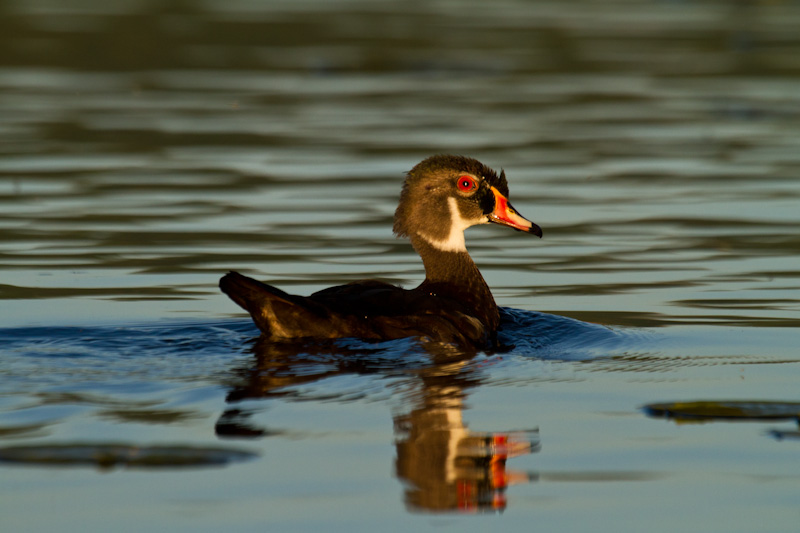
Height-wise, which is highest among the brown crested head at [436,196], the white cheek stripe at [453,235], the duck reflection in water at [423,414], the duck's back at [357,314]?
the brown crested head at [436,196]

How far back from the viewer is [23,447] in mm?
6141

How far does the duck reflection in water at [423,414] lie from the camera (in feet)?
19.7

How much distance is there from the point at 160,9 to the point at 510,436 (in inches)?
985

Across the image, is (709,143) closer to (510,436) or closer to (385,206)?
(385,206)

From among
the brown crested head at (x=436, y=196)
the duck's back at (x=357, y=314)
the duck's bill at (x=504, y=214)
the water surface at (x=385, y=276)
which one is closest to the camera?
the water surface at (x=385, y=276)

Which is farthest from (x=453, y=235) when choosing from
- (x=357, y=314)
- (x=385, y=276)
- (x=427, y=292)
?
(x=357, y=314)

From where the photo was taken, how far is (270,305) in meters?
8.16

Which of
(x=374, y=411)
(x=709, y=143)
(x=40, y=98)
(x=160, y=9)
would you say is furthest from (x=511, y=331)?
(x=160, y=9)

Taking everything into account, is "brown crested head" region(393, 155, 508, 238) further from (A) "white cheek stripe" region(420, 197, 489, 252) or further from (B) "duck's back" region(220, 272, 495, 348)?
(B) "duck's back" region(220, 272, 495, 348)

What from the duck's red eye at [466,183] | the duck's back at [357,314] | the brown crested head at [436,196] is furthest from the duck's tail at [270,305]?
the duck's red eye at [466,183]

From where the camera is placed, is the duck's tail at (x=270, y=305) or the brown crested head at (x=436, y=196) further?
the brown crested head at (x=436, y=196)

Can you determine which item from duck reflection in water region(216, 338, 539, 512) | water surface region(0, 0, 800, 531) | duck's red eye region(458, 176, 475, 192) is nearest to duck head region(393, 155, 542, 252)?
duck's red eye region(458, 176, 475, 192)

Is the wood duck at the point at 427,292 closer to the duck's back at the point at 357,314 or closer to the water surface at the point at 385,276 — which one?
the duck's back at the point at 357,314

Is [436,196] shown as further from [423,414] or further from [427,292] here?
[423,414]
